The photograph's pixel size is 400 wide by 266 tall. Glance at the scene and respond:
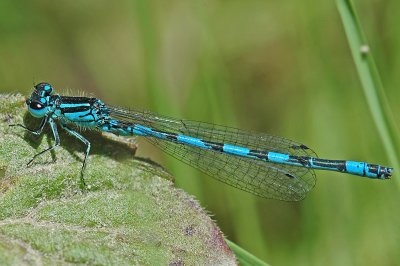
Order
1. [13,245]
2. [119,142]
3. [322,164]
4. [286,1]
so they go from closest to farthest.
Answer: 1. [13,245]
2. [119,142]
3. [322,164]
4. [286,1]

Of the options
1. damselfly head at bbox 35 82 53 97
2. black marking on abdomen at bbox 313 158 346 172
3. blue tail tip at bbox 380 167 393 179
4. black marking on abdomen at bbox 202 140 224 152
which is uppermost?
black marking on abdomen at bbox 202 140 224 152

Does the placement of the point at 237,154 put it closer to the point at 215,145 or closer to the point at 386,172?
the point at 215,145

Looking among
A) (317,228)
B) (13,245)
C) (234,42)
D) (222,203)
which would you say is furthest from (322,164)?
(13,245)

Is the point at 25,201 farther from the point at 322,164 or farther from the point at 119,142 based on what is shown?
the point at 322,164

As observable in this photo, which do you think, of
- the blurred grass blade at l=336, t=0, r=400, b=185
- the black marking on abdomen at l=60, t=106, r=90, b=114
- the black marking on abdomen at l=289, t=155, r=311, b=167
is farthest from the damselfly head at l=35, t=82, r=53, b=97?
the blurred grass blade at l=336, t=0, r=400, b=185

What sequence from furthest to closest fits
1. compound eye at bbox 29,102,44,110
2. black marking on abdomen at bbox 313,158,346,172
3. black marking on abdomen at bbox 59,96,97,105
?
black marking on abdomen at bbox 313,158,346,172 < black marking on abdomen at bbox 59,96,97,105 < compound eye at bbox 29,102,44,110

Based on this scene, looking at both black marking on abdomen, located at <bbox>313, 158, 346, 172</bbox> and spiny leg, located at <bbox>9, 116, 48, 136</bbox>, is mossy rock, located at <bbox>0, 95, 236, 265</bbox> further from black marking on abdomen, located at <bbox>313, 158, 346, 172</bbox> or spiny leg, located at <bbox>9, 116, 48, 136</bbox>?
black marking on abdomen, located at <bbox>313, 158, 346, 172</bbox>

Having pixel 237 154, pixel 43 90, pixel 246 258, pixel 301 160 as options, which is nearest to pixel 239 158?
pixel 237 154
